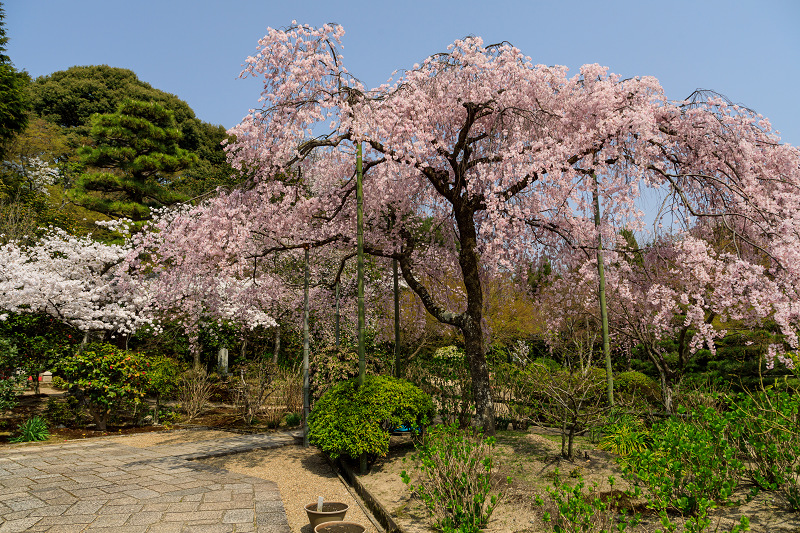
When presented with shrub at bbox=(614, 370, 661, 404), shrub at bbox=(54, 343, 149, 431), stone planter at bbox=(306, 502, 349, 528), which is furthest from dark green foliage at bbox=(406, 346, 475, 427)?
shrub at bbox=(54, 343, 149, 431)

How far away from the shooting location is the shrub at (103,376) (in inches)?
413

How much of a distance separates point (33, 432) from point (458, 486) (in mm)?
9940

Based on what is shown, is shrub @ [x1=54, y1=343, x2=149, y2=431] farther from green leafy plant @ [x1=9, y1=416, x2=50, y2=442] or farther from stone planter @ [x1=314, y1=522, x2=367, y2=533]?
stone planter @ [x1=314, y1=522, x2=367, y2=533]

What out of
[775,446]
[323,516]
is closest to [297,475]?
[323,516]

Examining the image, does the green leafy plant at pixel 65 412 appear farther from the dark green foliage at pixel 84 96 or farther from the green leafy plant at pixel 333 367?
the dark green foliage at pixel 84 96

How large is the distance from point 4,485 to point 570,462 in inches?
303

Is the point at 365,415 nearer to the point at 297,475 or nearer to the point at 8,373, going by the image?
the point at 297,475

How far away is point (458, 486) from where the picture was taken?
463 cm

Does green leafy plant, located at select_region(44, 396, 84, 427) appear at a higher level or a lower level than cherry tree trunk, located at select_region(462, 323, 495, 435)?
lower

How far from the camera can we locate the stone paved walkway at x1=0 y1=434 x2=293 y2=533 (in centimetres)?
516

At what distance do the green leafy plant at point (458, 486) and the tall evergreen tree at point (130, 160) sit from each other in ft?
65.5

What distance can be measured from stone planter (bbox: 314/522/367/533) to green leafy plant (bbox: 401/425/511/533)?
0.63m

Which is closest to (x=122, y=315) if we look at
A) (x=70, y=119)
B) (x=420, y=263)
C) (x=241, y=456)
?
(x=241, y=456)

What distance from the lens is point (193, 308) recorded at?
1337cm
